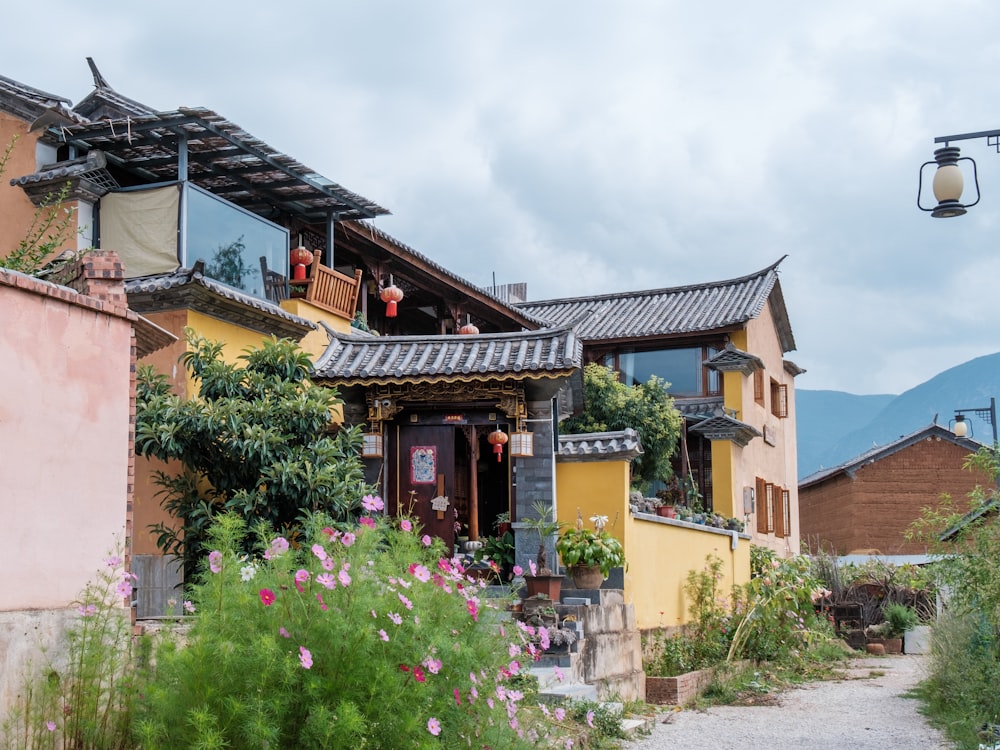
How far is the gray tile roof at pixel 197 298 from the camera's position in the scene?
40.3ft

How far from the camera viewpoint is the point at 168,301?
41.5 ft

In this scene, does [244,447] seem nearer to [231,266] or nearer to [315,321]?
[231,266]

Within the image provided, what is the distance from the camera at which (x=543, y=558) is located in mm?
11453

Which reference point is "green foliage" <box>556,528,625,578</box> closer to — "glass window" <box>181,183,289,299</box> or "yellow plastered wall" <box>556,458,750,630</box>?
"yellow plastered wall" <box>556,458,750,630</box>

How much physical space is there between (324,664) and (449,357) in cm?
808

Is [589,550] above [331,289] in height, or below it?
below

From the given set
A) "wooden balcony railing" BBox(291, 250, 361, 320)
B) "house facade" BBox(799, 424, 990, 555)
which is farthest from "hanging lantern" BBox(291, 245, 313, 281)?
"house facade" BBox(799, 424, 990, 555)

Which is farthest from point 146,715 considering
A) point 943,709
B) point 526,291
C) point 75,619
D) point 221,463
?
point 526,291

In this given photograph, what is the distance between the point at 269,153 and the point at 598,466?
17.5 ft

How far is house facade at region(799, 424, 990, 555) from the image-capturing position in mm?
28859

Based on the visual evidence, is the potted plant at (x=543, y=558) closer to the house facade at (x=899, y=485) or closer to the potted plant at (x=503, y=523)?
the potted plant at (x=503, y=523)

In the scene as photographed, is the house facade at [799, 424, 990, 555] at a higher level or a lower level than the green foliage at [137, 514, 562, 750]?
higher

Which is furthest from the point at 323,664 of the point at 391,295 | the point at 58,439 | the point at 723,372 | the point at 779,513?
the point at 779,513

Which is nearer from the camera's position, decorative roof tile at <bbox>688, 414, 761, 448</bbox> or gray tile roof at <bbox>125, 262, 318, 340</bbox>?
gray tile roof at <bbox>125, 262, 318, 340</bbox>
